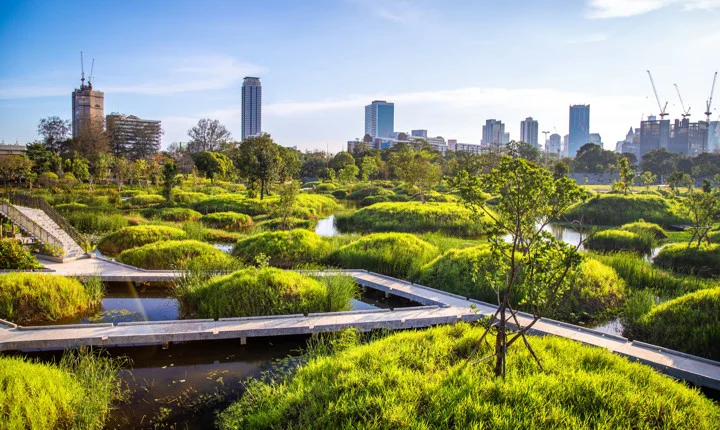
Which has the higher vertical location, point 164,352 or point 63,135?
point 63,135

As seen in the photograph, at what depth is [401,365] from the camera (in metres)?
6.84

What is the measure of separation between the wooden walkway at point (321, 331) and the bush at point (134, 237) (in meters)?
8.69

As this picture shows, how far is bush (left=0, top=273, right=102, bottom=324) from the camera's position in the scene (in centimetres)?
974

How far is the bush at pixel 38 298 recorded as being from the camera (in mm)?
9742

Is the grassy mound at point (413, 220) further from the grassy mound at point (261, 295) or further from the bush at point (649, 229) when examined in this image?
the grassy mound at point (261, 295)

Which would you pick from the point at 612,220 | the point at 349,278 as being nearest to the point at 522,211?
the point at 349,278

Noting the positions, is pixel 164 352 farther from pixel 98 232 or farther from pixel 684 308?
pixel 98 232

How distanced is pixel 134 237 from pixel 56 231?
238 cm

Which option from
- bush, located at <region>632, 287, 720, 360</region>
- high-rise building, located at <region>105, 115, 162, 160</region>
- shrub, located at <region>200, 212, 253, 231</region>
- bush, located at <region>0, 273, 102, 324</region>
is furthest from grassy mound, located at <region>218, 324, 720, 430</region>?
high-rise building, located at <region>105, 115, 162, 160</region>

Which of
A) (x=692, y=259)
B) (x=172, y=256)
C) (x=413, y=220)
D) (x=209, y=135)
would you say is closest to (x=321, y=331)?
(x=172, y=256)

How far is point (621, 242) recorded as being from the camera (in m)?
20.0

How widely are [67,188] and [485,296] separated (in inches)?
1399

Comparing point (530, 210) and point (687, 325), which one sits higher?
point (530, 210)

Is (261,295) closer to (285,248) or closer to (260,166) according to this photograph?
(285,248)
